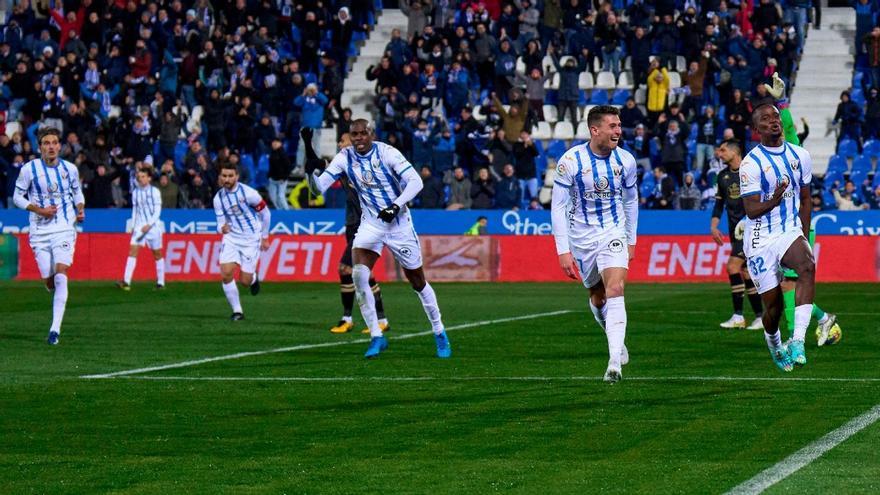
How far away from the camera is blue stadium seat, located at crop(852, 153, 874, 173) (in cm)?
3703

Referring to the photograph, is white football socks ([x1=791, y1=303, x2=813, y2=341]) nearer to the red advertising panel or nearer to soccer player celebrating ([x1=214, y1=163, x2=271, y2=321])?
soccer player celebrating ([x1=214, y1=163, x2=271, y2=321])

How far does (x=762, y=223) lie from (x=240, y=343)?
698 centimetres

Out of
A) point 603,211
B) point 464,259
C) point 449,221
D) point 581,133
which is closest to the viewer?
point 603,211

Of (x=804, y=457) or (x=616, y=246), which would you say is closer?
(x=804, y=457)

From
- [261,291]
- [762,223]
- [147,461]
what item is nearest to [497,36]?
[261,291]

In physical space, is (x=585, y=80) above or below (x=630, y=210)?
below

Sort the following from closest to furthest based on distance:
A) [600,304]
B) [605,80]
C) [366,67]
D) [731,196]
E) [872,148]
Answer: [600,304] < [731,196] < [872,148] < [605,80] < [366,67]

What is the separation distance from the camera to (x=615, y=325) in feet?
45.0

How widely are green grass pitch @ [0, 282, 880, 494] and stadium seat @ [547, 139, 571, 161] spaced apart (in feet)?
58.6

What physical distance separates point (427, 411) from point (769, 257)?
12.2ft

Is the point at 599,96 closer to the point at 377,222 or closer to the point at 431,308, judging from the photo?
the point at 377,222

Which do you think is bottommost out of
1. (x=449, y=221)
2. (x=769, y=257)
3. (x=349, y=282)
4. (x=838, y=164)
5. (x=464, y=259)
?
(x=464, y=259)

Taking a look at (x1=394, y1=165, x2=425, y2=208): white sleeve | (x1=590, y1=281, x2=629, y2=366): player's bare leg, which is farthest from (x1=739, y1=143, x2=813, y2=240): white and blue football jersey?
(x1=394, y1=165, x2=425, y2=208): white sleeve

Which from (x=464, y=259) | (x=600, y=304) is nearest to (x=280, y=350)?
(x=600, y=304)
